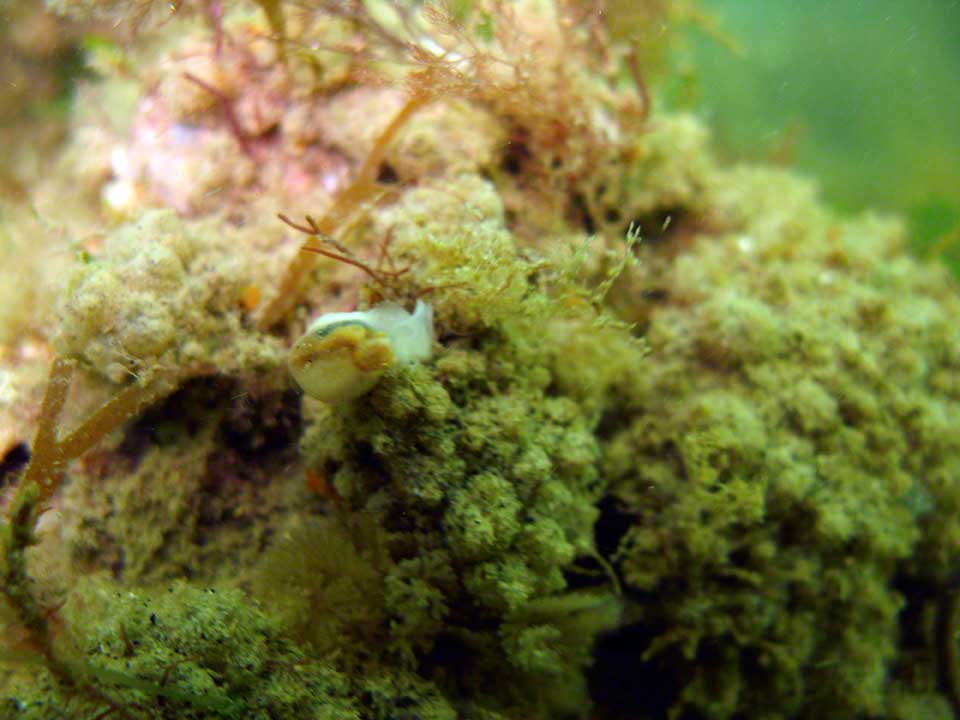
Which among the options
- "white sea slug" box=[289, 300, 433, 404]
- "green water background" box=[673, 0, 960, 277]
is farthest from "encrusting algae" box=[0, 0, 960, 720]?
"green water background" box=[673, 0, 960, 277]

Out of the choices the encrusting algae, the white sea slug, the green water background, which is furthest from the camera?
the green water background

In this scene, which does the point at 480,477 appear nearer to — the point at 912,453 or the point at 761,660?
the point at 761,660

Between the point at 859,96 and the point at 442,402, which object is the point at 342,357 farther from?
the point at 859,96

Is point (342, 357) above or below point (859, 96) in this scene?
below

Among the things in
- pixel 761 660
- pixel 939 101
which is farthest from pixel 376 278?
pixel 939 101

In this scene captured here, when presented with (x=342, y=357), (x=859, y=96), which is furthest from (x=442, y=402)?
(x=859, y=96)

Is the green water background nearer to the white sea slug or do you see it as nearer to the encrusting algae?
the encrusting algae
